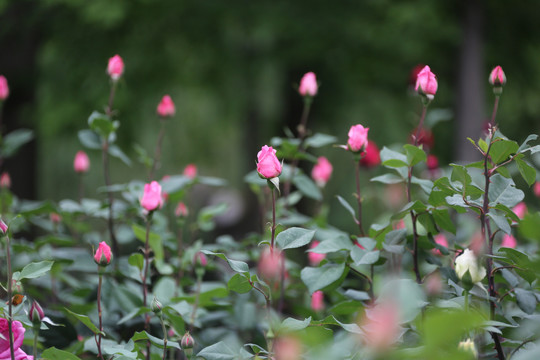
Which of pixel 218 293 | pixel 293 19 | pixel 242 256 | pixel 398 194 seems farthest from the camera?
pixel 293 19

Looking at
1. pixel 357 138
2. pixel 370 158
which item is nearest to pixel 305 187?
pixel 357 138

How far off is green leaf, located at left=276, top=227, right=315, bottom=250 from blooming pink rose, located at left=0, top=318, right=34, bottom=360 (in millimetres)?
402

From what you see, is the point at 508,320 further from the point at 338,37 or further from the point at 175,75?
the point at 175,75

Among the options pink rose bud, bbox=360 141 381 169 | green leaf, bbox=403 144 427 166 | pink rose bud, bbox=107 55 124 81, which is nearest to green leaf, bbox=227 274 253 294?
green leaf, bbox=403 144 427 166

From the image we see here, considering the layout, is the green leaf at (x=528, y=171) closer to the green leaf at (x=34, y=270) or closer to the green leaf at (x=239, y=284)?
the green leaf at (x=239, y=284)

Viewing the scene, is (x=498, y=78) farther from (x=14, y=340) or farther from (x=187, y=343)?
(x=14, y=340)

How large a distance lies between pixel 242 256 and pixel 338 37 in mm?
2974

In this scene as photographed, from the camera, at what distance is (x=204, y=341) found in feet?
3.91

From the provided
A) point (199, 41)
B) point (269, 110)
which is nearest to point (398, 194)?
point (199, 41)

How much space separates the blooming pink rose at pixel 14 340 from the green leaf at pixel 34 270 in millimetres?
67

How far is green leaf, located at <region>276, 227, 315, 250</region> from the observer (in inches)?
32.8

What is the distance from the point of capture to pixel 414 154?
0.95m

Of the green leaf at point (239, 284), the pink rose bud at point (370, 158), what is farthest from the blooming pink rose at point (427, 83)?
the pink rose bud at point (370, 158)

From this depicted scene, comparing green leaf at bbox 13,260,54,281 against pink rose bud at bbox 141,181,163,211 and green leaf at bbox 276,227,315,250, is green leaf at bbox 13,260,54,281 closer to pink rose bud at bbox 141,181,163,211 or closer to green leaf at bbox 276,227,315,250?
pink rose bud at bbox 141,181,163,211
